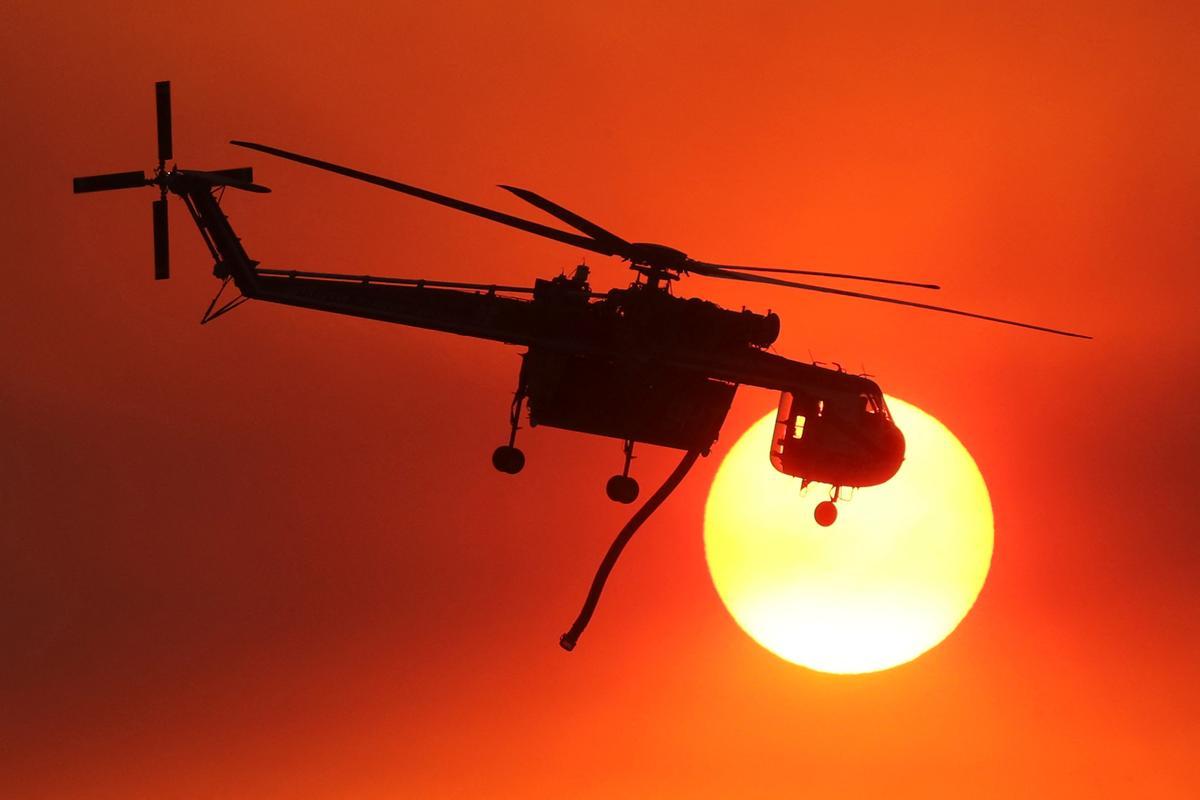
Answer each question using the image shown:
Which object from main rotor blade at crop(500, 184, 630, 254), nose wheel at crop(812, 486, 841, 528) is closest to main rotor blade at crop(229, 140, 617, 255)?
main rotor blade at crop(500, 184, 630, 254)

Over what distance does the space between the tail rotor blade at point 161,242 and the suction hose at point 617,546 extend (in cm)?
1385

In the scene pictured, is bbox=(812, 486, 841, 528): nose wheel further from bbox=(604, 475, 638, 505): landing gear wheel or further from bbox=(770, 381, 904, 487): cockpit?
bbox=(604, 475, 638, 505): landing gear wheel

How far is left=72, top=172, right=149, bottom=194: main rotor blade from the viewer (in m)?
37.1

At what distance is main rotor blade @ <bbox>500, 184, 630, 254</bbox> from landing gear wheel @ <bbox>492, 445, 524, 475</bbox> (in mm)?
6228

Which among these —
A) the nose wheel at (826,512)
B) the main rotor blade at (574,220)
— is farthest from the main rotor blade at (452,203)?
the nose wheel at (826,512)

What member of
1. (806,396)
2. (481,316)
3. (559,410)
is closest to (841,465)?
(806,396)

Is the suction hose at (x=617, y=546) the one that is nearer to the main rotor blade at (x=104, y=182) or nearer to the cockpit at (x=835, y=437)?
the cockpit at (x=835, y=437)

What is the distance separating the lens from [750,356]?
40.3 metres

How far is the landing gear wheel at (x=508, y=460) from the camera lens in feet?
127

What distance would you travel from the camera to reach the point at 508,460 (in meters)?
38.8

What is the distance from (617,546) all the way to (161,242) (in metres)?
14.6

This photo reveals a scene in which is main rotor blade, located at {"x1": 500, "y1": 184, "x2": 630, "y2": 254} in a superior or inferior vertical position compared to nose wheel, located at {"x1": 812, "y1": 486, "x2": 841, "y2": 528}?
superior

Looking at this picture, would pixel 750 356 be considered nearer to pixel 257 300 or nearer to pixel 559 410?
pixel 559 410

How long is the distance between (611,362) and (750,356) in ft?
13.4
